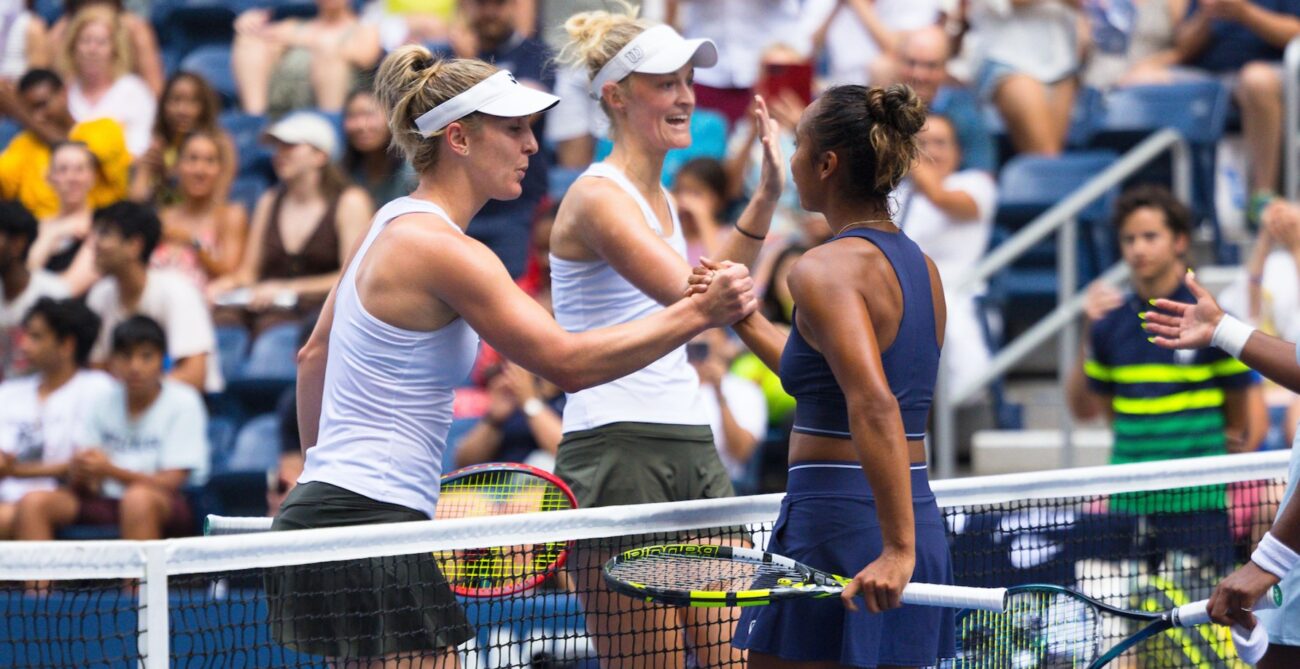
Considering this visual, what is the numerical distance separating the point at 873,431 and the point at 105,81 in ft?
23.6

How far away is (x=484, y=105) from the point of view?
3.19m

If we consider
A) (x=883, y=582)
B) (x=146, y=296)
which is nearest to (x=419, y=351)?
(x=883, y=582)

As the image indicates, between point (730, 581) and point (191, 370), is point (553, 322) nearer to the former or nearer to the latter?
point (730, 581)

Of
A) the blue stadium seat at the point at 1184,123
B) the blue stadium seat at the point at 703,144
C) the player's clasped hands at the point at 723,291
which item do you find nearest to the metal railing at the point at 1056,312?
the blue stadium seat at the point at 1184,123

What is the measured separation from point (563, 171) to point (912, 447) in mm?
5548

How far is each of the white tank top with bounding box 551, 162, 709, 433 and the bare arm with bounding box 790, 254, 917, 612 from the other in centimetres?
93

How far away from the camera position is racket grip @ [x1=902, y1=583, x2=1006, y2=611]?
9.02ft

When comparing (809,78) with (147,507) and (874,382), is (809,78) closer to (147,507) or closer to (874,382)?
(147,507)

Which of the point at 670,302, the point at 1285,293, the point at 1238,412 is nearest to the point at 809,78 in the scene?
the point at 1285,293

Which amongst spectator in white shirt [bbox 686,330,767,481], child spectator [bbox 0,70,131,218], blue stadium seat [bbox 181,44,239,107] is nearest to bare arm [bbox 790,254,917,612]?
spectator in white shirt [bbox 686,330,767,481]

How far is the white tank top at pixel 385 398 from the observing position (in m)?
3.08

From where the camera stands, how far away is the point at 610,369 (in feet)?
10.3

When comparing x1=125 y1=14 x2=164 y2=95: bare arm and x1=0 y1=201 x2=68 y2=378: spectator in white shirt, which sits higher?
x1=125 y1=14 x2=164 y2=95: bare arm

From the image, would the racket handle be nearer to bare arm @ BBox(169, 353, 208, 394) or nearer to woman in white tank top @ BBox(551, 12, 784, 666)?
woman in white tank top @ BBox(551, 12, 784, 666)
